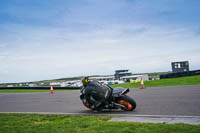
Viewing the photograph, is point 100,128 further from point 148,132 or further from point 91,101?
point 91,101

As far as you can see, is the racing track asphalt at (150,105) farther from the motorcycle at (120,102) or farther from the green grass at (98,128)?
the green grass at (98,128)

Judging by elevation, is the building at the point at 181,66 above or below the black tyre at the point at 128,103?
above

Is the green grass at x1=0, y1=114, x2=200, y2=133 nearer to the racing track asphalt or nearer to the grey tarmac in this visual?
the grey tarmac

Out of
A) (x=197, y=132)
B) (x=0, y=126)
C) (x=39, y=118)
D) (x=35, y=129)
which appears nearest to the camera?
(x=197, y=132)

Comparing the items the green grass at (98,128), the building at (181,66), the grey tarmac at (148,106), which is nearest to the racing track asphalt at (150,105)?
the grey tarmac at (148,106)

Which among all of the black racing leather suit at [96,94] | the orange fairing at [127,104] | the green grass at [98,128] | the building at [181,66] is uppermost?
the building at [181,66]

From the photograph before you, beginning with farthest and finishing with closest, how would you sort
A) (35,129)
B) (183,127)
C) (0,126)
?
(0,126) < (35,129) < (183,127)

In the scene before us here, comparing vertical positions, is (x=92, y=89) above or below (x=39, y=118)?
above

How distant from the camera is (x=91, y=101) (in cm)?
1021

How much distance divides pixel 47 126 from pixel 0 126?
67.8 inches

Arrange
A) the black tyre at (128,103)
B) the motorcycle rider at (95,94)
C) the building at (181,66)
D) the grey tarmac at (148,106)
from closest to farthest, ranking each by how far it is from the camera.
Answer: the grey tarmac at (148,106) < the black tyre at (128,103) < the motorcycle rider at (95,94) < the building at (181,66)

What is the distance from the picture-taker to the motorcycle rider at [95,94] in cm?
991

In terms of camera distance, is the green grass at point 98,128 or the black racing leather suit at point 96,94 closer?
the green grass at point 98,128

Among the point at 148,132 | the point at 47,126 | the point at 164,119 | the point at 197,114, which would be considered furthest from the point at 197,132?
the point at 47,126
